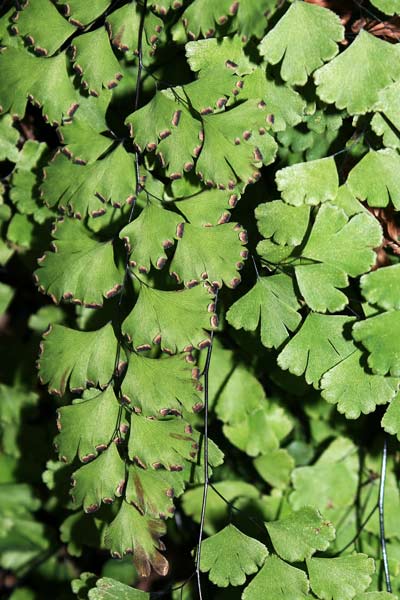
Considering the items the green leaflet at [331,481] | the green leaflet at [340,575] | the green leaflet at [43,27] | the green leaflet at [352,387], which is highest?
the green leaflet at [43,27]

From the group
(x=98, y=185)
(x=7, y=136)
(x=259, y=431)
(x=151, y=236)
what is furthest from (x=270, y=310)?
(x=7, y=136)

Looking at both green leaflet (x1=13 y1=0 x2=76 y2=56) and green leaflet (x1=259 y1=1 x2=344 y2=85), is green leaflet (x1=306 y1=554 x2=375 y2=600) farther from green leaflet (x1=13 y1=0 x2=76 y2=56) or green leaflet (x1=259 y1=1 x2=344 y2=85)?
green leaflet (x1=13 y1=0 x2=76 y2=56)

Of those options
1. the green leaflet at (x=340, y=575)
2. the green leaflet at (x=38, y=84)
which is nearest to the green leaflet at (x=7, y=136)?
the green leaflet at (x=38, y=84)

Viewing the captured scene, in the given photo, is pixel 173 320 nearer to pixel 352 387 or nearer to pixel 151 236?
pixel 151 236

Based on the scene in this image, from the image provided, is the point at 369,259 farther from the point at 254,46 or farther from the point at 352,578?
the point at 352,578

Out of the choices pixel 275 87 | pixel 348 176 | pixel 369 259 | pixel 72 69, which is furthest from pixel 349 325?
pixel 72 69

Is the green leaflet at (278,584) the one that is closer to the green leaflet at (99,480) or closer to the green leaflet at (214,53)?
the green leaflet at (99,480)

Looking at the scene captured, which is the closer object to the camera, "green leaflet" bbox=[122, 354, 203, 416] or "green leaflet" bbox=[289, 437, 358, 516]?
"green leaflet" bbox=[122, 354, 203, 416]

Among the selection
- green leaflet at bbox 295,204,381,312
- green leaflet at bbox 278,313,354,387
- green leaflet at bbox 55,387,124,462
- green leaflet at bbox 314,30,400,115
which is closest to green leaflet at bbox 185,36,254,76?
green leaflet at bbox 314,30,400,115
